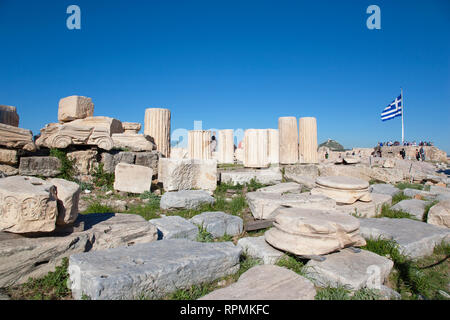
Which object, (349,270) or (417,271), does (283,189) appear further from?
(349,270)

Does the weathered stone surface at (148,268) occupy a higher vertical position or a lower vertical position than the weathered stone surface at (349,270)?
higher

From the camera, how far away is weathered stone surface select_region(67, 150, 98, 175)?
6.89 metres

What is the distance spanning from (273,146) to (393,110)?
1640 centimetres

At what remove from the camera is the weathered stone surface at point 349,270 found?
2.82 metres

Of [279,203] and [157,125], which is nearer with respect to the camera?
[279,203]

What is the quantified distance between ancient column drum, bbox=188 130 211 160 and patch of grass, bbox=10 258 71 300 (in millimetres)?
→ 6916

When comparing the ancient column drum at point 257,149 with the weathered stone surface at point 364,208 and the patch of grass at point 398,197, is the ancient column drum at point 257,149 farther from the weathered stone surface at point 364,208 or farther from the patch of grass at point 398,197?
the patch of grass at point 398,197

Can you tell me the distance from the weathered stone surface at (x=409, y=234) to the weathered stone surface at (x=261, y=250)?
6.32 feet

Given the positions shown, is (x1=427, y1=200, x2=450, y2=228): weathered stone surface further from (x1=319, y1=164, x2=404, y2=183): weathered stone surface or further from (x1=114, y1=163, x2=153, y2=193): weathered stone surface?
(x1=114, y1=163, x2=153, y2=193): weathered stone surface

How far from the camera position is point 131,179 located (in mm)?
6766

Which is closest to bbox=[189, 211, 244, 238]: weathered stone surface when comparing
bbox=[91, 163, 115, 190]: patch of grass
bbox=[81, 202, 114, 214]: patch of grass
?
bbox=[81, 202, 114, 214]: patch of grass

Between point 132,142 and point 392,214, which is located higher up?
point 132,142

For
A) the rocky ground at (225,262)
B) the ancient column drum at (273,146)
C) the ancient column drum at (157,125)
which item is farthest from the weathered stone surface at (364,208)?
the ancient column drum at (157,125)

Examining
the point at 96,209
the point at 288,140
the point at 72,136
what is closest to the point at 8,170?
the point at 72,136
